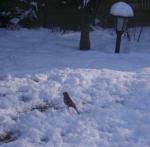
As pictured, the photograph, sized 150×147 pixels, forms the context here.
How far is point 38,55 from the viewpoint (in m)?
9.12

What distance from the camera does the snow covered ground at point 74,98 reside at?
16.8 ft

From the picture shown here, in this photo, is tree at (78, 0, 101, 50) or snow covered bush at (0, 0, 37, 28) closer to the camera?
tree at (78, 0, 101, 50)

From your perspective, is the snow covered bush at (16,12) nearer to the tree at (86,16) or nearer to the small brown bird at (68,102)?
the tree at (86,16)

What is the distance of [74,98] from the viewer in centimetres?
624

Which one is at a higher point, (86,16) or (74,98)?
(74,98)

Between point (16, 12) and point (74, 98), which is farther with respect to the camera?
point (16, 12)

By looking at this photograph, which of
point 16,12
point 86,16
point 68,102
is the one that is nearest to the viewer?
point 68,102

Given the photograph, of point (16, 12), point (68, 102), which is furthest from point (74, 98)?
point (16, 12)

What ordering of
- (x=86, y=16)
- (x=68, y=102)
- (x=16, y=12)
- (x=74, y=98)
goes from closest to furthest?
(x=68, y=102)
(x=74, y=98)
(x=86, y=16)
(x=16, y=12)

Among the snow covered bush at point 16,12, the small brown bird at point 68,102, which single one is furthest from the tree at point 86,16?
the small brown bird at point 68,102

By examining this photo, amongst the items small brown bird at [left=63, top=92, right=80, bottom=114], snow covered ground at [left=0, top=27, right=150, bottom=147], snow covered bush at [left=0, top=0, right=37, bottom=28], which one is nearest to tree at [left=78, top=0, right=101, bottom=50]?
snow covered ground at [left=0, top=27, right=150, bottom=147]

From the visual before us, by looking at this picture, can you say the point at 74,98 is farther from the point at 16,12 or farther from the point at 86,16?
the point at 16,12

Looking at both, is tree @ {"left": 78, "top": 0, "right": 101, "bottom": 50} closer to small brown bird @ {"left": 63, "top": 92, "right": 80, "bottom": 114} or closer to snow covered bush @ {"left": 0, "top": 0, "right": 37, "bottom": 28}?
snow covered bush @ {"left": 0, "top": 0, "right": 37, "bottom": 28}

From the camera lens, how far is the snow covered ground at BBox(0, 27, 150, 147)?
5109mm
